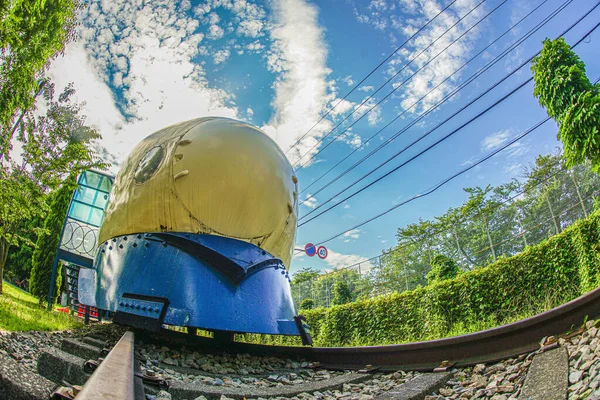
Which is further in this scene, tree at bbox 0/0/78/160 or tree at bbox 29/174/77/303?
tree at bbox 29/174/77/303

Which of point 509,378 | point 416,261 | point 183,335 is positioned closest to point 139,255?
point 183,335

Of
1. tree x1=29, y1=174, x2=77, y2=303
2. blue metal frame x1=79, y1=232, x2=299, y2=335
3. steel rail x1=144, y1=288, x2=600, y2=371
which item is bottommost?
steel rail x1=144, y1=288, x2=600, y2=371

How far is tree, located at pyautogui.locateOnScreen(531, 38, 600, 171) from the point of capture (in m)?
8.78

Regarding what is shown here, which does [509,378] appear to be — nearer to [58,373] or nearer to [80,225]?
[58,373]

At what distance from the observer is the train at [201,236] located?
3188mm

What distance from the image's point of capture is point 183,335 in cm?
395

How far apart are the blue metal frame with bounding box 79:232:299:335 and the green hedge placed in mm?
4428

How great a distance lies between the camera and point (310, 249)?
16797 mm

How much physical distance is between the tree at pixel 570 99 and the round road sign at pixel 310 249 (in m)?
10.3

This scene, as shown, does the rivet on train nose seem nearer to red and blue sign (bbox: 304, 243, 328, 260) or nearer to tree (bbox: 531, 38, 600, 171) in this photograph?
tree (bbox: 531, 38, 600, 171)

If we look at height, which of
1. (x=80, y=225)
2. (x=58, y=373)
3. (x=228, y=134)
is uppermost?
(x=80, y=225)

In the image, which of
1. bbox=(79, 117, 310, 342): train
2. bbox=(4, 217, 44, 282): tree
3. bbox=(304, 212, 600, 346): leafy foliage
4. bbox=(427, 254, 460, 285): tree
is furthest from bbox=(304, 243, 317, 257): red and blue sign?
bbox=(4, 217, 44, 282): tree

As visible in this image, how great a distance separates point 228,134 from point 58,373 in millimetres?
2795

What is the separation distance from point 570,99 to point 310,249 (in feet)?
36.9
